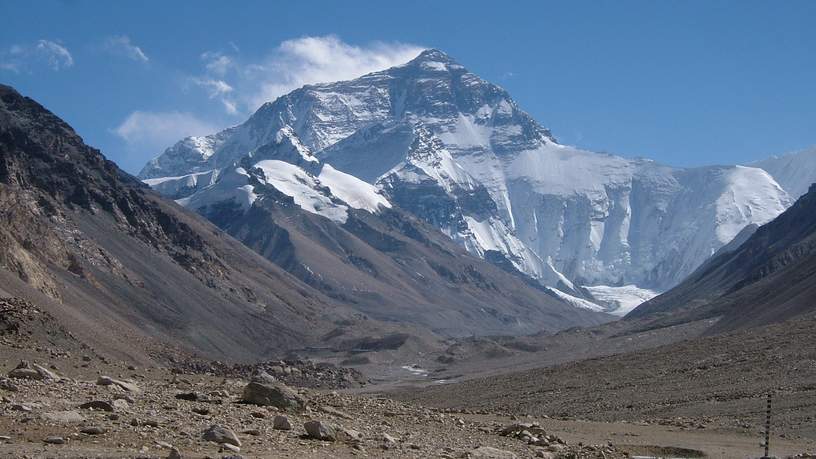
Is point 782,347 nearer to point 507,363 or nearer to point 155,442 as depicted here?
point 155,442

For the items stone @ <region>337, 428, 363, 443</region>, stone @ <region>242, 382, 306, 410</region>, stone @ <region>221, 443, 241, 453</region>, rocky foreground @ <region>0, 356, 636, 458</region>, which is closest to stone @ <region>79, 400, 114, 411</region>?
rocky foreground @ <region>0, 356, 636, 458</region>

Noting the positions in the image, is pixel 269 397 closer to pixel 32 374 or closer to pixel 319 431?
pixel 319 431

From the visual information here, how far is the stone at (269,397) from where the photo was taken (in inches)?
1162

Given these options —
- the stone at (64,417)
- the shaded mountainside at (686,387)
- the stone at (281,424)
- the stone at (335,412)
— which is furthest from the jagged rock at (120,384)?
the shaded mountainside at (686,387)

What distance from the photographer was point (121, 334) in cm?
12181

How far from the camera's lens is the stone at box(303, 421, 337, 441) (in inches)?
1013

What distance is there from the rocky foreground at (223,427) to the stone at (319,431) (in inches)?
1.0

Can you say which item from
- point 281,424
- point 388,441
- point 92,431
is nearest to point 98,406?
point 92,431

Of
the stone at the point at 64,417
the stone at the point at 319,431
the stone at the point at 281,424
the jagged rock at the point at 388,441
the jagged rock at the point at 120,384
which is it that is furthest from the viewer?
the jagged rock at the point at 120,384

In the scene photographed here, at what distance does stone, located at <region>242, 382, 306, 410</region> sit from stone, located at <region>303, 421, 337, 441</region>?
3608 millimetres

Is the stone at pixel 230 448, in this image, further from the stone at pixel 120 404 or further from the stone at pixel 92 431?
the stone at pixel 120 404

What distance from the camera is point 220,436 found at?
23.4 meters

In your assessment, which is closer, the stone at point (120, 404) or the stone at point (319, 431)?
the stone at point (120, 404)

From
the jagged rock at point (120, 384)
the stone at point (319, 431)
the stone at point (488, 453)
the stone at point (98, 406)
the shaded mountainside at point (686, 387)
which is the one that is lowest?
the stone at point (98, 406)
